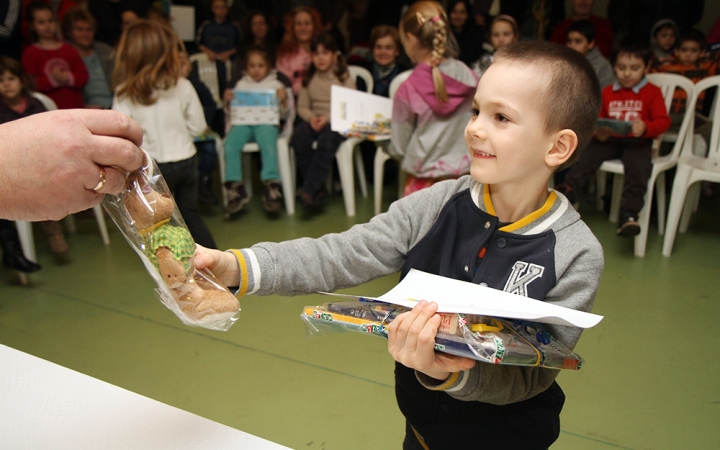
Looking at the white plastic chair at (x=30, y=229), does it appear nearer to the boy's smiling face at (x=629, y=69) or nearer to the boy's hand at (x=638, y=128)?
the boy's hand at (x=638, y=128)

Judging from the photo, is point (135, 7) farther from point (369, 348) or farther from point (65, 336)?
point (369, 348)

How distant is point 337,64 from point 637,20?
278 cm

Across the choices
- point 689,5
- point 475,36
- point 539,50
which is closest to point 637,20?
point 689,5

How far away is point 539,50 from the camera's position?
38.0 inches

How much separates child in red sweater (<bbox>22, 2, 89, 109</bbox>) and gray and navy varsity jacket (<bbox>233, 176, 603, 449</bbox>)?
3.48 meters

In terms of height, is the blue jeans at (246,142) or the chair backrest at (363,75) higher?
the chair backrest at (363,75)

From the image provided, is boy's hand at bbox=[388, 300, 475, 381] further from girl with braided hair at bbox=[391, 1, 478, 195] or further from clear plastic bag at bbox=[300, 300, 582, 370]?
girl with braided hair at bbox=[391, 1, 478, 195]

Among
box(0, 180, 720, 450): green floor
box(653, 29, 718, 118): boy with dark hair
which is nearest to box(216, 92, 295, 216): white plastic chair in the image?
box(0, 180, 720, 450): green floor

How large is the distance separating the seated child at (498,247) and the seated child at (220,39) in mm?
4220

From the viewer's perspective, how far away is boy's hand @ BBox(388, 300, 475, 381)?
78 centimetres

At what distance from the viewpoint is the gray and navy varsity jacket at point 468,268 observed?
0.91 meters

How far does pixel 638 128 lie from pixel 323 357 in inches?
87.2

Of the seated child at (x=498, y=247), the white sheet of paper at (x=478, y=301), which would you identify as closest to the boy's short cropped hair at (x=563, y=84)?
the seated child at (x=498, y=247)

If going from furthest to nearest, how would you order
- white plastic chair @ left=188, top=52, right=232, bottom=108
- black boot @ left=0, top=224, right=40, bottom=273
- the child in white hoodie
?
white plastic chair @ left=188, top=52, right=232, bottom=108, the child in white hoodie, black boot @ left=0, top=224, right=40, bottom=273
